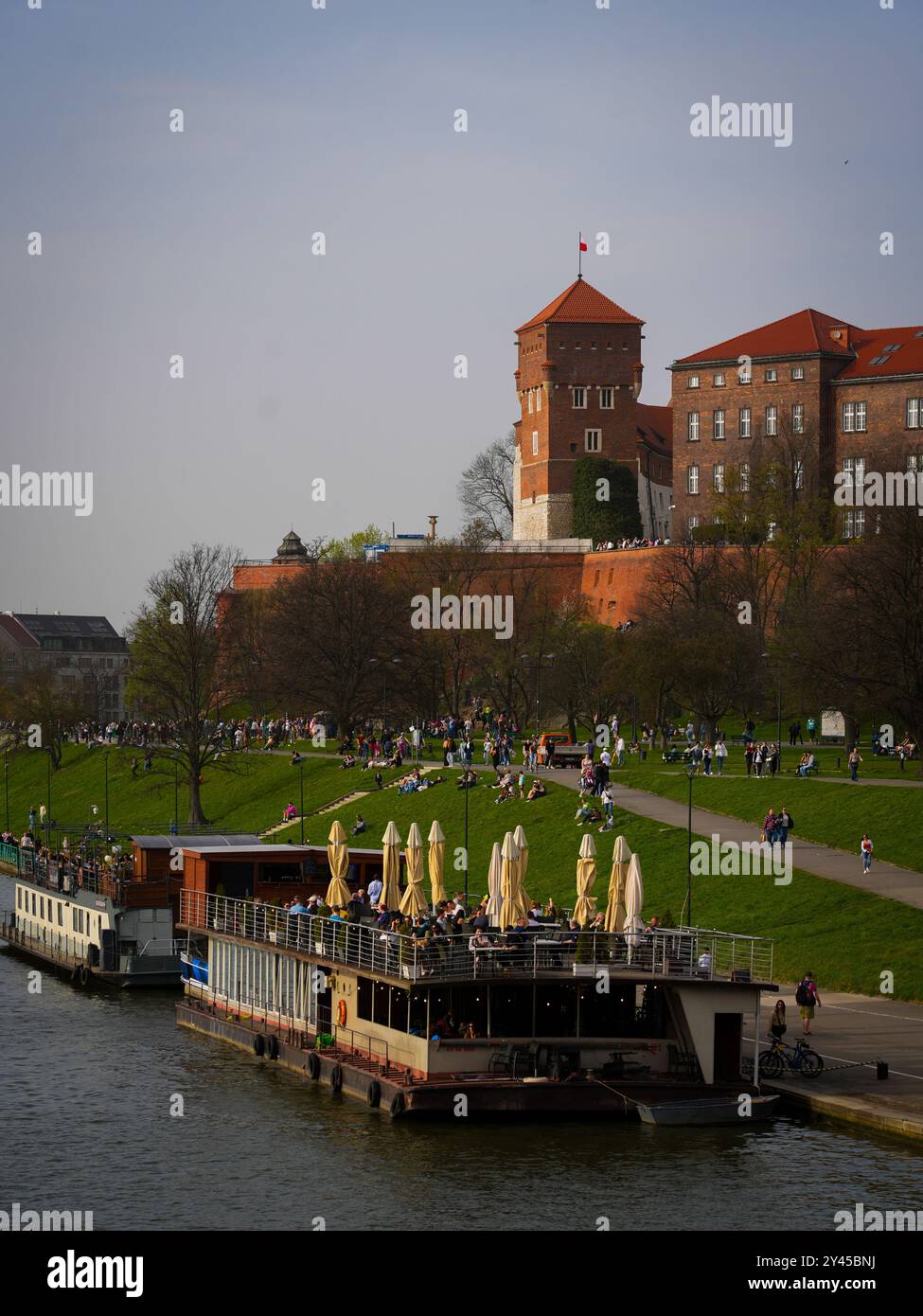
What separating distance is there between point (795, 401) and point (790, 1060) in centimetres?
10081

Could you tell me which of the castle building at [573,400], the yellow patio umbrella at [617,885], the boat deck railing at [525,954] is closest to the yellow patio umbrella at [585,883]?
the yellow patio umbrella at [617,885]

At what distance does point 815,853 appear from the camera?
59656 millimetres

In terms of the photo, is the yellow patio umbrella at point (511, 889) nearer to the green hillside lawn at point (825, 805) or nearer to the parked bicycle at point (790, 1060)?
the parked bicycle at point (790, 1060)

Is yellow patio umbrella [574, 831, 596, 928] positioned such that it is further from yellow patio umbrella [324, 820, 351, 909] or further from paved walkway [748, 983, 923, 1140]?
yellow patio umbrella [324, 820, 351, 909]

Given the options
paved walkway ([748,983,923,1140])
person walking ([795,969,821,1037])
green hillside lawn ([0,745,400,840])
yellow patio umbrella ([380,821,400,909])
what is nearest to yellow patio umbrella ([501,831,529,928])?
yellow patio umbrella ([380,821,400,909])

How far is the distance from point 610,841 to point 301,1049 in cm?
2519

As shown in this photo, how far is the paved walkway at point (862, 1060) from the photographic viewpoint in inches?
1400

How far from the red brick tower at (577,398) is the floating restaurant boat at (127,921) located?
9275cm

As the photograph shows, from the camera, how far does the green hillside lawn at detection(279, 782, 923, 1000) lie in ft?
161

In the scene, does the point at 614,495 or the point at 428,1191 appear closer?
the point at 428,1191
